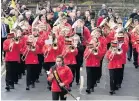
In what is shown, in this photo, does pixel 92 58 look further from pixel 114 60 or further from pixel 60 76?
pixel 60 76

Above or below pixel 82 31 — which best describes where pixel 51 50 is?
below

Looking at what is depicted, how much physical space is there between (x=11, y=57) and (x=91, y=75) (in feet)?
8.17

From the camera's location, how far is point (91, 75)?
16.4 m

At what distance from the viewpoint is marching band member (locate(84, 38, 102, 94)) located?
16078 mm

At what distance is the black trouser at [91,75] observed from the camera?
16.4 metres

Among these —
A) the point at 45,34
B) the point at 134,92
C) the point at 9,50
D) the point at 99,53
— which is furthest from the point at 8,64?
the point at 134,92

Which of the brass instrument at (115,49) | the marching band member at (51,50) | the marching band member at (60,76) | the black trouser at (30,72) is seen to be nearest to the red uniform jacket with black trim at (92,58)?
the brass instrument at (115,49)

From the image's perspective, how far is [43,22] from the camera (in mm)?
18625

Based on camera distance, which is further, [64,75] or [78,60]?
[78,60]

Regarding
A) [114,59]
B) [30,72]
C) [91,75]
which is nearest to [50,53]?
[30,72]

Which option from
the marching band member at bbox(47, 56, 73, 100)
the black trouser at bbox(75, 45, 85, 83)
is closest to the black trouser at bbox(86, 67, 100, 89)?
the black trouser at bbox(75, 45, 85, 83)

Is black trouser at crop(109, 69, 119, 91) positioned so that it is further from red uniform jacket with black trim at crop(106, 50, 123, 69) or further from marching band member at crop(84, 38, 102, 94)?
marching band member at crop(84, 38, 102, 94)

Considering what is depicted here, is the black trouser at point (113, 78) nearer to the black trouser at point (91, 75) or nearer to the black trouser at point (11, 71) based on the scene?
the black trouser at point (91, 75)

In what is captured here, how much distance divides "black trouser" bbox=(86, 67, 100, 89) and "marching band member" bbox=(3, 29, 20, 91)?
221 cm
